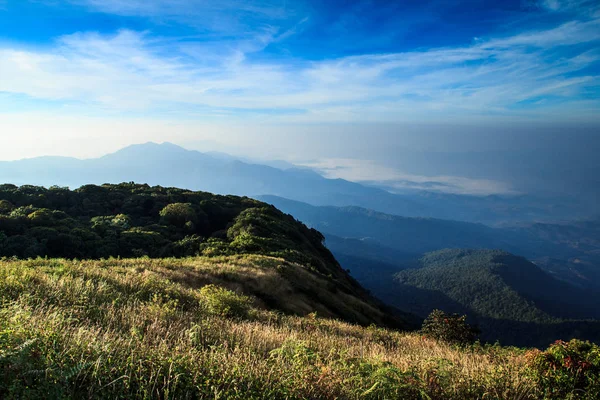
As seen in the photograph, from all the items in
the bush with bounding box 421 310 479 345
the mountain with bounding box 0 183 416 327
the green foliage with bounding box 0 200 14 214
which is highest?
the green foliage with bounding box 0 200 14 214

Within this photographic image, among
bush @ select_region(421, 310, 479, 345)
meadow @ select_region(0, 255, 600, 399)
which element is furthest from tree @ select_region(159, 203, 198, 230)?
meadow @ select_region(0, 255, 600, 399)

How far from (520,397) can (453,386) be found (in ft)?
3.85

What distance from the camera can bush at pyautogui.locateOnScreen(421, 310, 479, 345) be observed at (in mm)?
14423

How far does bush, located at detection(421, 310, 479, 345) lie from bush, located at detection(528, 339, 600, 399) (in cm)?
803

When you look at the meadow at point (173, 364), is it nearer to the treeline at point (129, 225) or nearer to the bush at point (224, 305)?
the bush at point (224, 305)

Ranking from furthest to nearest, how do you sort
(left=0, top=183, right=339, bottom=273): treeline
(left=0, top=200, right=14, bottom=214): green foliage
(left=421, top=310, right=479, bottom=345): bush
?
(left=0, top=200, right=14, bottom=214): green foliage
(left=0, top=183, right=339, bottom=273): treeline
(left=421, top=310, right=479, bottom=345): bush

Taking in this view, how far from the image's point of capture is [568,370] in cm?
603

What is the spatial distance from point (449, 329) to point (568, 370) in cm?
949

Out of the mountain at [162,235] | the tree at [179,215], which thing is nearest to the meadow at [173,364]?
the mountain at [162,235]

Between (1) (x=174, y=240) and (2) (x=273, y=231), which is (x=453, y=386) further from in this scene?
(2) (x=273, y=231)

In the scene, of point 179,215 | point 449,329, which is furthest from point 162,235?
point 449,329

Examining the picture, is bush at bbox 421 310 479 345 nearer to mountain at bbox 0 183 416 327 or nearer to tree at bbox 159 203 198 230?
mountain at bbox 0 183 416 327

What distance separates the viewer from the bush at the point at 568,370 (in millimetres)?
5604

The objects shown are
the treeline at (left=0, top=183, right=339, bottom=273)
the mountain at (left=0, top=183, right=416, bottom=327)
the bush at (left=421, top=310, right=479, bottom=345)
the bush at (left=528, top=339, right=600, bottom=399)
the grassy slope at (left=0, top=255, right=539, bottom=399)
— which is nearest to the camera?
the grassy slope at (left=0, top=255, right=539, bottom=399)
